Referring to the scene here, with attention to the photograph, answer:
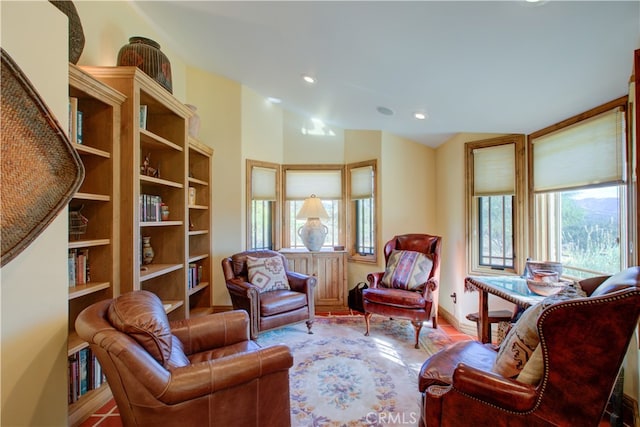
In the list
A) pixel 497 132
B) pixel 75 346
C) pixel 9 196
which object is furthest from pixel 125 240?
pixel 497 132

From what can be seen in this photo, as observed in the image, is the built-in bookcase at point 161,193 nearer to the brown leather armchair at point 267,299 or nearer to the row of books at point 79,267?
the row of books at point 79,267

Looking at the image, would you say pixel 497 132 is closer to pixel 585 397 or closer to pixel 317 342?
pixel 585 397

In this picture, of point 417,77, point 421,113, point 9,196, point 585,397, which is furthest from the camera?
point 421,113

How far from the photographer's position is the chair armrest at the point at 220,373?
1230 millimetres

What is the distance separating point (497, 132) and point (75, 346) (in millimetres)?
3931

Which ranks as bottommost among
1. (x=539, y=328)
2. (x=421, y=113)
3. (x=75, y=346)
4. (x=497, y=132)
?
(x=75, y=346)

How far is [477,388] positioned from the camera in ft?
4.25

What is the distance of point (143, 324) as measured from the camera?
4.38 ft

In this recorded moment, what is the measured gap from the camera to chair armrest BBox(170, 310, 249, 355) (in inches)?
74.4

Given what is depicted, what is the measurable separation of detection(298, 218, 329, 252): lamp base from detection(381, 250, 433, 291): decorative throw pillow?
1.05 meters

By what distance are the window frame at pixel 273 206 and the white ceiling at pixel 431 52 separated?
1163 mm

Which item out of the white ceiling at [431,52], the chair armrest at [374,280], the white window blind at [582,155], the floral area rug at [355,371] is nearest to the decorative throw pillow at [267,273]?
the floral area rug at [355,371]

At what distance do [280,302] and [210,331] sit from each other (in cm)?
114

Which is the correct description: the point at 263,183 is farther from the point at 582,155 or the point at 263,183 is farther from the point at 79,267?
the point at 582,155
